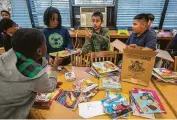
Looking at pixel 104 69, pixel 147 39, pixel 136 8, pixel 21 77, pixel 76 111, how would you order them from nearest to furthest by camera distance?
pixel 21 77, pixel 76 111, pixel 104 69, pixel 147 39, pixel 136 8

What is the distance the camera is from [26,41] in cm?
101

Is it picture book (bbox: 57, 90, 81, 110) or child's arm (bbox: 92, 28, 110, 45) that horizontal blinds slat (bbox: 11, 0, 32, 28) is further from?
picture book (bbox: 57, 90, 81, 110)

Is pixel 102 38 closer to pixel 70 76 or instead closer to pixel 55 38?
pixel 55 38

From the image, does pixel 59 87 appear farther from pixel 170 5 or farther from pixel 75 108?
pixel 170 5

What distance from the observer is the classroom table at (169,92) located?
4.11 feet

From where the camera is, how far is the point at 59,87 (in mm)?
1471

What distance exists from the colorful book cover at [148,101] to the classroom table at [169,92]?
0.10 metres

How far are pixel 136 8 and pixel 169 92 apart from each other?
2.97 m

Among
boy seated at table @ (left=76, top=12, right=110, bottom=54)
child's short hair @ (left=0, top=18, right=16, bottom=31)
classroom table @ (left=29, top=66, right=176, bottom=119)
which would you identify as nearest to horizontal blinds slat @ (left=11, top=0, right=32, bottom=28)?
child's short hair @ (left=0, top=18, right=16, bottom=31)

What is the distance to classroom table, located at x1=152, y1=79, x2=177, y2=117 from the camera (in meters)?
1.25

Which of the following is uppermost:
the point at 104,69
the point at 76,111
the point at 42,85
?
the point at 42,85

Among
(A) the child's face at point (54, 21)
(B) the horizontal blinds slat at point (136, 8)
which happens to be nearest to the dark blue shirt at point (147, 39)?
(A) the child's face at point (54, 21)

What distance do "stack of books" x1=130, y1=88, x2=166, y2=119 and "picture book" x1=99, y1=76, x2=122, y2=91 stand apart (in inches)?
5.7

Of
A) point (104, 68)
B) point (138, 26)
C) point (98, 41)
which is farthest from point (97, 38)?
point (104, 68)
